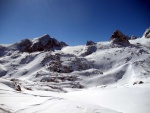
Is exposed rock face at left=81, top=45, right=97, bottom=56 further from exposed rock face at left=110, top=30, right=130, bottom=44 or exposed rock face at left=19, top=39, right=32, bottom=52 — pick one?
exposed rock face at left=19, top=39, right=32, bottom=52

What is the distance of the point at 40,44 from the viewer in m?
55.9

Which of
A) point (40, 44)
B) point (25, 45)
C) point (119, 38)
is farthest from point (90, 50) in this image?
point (25, 45)

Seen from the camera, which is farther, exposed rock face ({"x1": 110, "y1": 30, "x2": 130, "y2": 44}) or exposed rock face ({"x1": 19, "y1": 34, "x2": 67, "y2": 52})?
exposed rock face ({"x1": 19, "y1": 34, "x2": 67, "y2": 52})

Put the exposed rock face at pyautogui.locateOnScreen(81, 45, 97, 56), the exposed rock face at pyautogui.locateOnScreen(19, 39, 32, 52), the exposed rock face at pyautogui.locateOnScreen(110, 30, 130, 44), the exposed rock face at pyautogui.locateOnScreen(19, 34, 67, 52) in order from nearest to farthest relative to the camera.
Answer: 1. the exposed rock face at pyautogui.locateOnScreen(81, 45, 97, 56)
2. the exposed rock face at pyautogui.locateOnScreen(110, 30, 130, 44)
3. the exposed rock face at pyautogui.locateOnScreen(19, 34, 67, 52)
4. the exposed rock face at pyautogui.locateOnScreen(19, 39, 32, 52)

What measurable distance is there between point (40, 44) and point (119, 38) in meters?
30.5

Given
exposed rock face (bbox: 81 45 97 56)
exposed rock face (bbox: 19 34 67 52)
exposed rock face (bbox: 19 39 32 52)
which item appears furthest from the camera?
exposed rock face (bbox: 19 39 32 52)

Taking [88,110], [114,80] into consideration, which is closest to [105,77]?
[114,80]

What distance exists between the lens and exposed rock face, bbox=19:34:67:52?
179 feet

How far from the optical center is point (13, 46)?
2244 inches

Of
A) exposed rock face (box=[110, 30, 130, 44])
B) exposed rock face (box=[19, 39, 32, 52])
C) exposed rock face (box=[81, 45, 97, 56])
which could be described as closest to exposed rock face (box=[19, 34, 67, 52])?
exposed rock face (box=[19, 39, 32, 52])

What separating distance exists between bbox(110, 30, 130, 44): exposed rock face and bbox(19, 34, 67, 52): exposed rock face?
21518 millimetres

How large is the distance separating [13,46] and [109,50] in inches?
1530

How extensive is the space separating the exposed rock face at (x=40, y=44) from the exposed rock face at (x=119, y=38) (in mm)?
21518

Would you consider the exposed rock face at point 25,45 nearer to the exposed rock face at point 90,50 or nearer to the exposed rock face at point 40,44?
the exposed rock face at point 40,44
